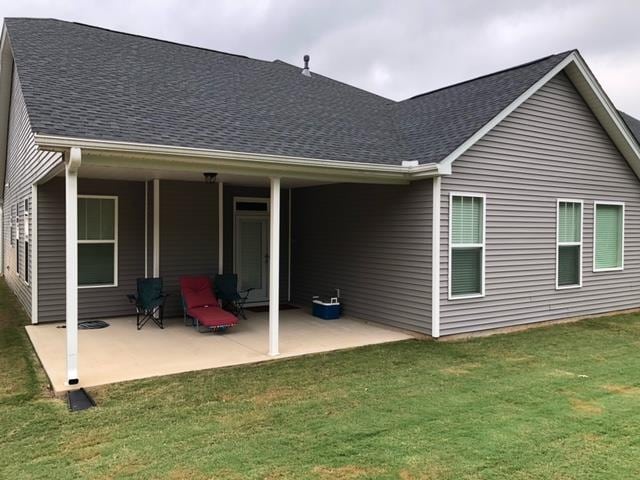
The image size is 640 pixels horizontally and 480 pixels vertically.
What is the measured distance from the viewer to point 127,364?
5934mm

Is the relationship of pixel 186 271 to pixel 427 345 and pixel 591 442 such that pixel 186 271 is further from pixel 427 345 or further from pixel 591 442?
pixel 591 442

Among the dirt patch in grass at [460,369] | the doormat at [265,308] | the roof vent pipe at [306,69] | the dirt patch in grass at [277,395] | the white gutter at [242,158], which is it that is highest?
the roof vent pipe at [306,69]

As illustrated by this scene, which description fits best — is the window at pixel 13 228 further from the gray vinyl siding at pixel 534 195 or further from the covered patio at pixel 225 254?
the gray vinyl siding at pixel 534 195

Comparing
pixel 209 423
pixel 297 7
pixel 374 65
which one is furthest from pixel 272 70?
pixel 374 65

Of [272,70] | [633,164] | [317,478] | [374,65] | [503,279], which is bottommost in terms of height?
[317,478]

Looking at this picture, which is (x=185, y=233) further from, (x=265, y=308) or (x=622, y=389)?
(x=622, y=389)

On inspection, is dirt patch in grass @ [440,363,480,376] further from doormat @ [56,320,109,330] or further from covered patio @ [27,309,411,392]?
doormat @ [56,320,109,330]

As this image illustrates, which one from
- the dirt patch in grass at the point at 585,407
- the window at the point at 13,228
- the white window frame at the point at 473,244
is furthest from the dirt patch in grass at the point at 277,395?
the window at the point at 13,228

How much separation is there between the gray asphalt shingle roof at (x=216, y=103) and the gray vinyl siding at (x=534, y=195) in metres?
0.59

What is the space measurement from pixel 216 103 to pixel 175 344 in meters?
3.83

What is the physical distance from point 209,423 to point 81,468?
1.06m

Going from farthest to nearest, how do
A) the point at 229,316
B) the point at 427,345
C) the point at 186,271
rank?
the point at 186,271, the point at 229,316, the point at 427,345

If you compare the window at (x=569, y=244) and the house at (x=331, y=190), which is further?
the window at (x=569, y=244)

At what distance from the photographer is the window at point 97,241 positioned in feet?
28.3
